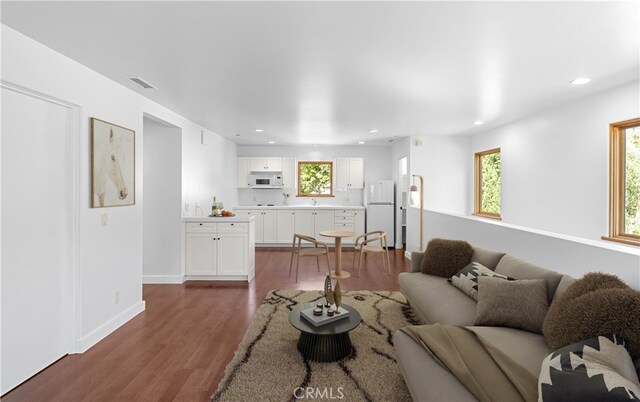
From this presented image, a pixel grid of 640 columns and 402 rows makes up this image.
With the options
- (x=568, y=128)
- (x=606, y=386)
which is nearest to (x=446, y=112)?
(x=568, y=128)

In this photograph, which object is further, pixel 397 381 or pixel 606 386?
pixel 397 381

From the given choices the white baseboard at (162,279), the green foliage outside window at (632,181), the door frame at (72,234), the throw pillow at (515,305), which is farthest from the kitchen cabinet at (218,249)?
the green foliage outside window at (632,181)

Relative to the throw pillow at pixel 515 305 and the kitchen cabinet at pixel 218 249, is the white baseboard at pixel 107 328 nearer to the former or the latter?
the kitchen cabinet at pixel 218 249

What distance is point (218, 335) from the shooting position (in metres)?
2.97

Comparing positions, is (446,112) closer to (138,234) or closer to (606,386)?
(606,386)

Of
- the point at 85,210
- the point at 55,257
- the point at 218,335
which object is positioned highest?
the point at 85,210

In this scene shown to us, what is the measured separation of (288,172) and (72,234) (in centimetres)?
517

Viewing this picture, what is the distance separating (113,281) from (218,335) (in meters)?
1.18

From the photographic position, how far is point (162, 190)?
178 inches

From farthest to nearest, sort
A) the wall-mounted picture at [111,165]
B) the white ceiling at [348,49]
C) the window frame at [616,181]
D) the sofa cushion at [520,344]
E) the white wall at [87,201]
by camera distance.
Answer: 1. the window frame at [616,181]
2. the wall-mounted picture at [111,165]
3. the white wall at [87,201]
4. the white ceiling at [348,49]
5. the sofa cushion at [520,344]

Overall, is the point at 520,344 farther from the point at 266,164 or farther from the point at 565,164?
the point at 266,164

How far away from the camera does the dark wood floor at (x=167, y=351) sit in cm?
216

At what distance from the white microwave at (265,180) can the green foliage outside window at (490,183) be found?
424 centimetres

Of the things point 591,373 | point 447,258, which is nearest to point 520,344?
point 591,373
